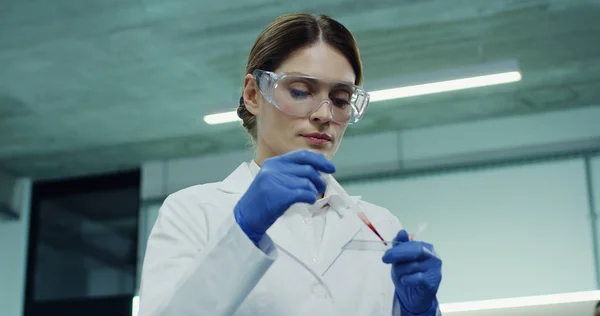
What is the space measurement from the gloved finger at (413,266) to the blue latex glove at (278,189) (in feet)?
0.68

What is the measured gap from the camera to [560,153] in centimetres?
633

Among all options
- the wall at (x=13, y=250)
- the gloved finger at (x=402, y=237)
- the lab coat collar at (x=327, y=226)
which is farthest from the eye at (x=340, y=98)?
the wall at (x=13, y=250)

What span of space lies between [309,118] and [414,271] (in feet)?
0.97

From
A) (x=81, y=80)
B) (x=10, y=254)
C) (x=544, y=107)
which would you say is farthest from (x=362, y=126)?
(x=10, y=254)

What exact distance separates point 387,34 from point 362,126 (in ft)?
6.49

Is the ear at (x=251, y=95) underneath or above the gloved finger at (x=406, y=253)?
above

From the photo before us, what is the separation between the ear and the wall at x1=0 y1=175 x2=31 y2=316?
7080 millimetres

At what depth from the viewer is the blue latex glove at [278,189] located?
1007mm

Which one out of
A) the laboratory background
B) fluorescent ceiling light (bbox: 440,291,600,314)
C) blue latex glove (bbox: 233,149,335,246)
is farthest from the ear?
fluorescent ceiling light (bbox: 440,291,600,314)

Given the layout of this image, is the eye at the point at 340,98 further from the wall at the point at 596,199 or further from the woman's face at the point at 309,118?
the wall at the point at 596,199

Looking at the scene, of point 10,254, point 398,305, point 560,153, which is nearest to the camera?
point 398,305

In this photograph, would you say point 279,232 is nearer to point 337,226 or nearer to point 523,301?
point 337,226

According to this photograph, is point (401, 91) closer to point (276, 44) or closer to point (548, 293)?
point (548, 293)

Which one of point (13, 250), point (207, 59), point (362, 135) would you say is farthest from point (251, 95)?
point (13, 250)
